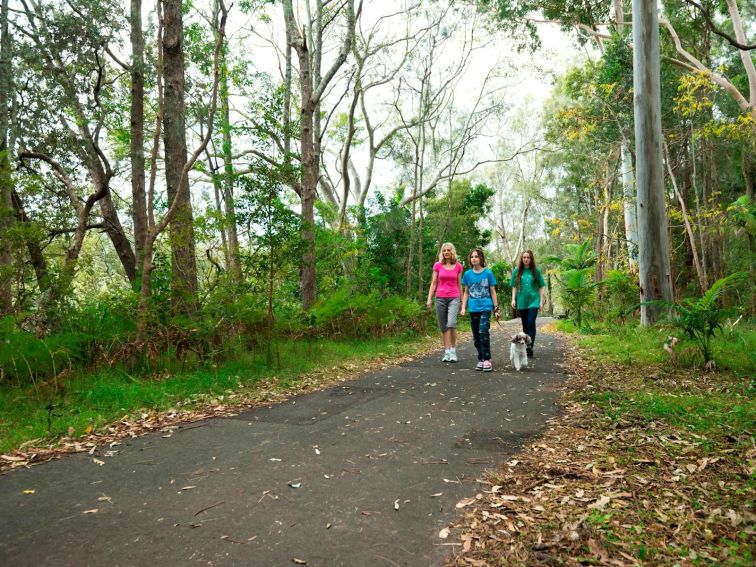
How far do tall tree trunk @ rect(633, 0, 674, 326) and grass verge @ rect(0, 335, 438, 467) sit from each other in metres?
6.58

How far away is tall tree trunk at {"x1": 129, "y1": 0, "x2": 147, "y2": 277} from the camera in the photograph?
34.5 ft

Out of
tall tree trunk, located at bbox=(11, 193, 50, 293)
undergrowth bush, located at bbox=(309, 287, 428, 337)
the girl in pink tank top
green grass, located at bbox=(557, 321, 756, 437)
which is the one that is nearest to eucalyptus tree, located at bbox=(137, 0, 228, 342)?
tall tree trunk, located at bbox=(11, 193, 50, 293)

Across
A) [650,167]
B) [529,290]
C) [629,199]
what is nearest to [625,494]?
[529,290]

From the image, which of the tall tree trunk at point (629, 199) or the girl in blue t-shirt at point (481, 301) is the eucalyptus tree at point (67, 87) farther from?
the tall tree trunk at point (629, 199)

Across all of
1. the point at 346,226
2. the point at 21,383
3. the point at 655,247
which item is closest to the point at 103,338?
the point at 21,383

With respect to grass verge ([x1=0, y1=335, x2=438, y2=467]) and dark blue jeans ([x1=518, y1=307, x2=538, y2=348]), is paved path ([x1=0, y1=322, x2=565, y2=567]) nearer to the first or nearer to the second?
grass verge ([x1=0, y1=335, x2=438, y2=467])

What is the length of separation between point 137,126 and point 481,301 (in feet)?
27.8

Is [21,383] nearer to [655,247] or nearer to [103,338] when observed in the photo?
[103,338]

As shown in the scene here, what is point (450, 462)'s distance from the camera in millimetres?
3564

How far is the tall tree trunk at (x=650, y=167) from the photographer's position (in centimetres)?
1027

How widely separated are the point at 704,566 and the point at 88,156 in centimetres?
1476

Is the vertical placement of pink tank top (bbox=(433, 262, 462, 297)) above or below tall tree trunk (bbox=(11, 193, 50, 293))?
below

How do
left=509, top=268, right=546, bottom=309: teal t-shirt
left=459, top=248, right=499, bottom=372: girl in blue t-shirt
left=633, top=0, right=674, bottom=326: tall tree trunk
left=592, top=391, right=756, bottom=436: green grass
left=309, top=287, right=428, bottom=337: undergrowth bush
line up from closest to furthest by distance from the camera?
1. left=592, top=391, right=756, bottom=436: green grass
2. left=459, top=248, right=499, bottom=372: girl in blue t-shirt
3. left=509, top=268, right=546, bottom=309: teal t-shirt
4. left=633, top=0, right=674, bottom=326: tall tree trunk
5. left=309, top=287, right=428, bottom=337: undergrowth bush

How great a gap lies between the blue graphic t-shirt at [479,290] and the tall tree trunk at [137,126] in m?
6.94
